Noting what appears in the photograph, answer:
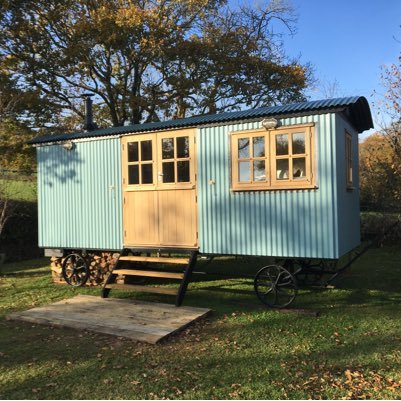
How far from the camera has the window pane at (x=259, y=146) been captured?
7448 mm

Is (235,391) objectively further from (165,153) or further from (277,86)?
(277,86)

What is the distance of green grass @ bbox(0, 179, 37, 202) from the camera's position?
40.7ft

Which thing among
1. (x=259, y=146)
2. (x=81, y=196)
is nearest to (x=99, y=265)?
(x=81, y=196)

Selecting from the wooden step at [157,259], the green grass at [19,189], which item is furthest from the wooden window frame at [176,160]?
the green grass at [19,189]

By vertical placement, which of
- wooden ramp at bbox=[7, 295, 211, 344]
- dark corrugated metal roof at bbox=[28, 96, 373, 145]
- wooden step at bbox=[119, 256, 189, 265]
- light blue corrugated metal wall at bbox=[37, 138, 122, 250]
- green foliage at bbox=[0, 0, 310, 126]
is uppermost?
green foliage at bbox=[0, 0, 310, 126]

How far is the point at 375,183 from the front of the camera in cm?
1255

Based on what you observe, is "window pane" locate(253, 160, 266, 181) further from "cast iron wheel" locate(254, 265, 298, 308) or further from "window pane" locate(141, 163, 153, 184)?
"window pane" locate(141, 163, 153, 184)

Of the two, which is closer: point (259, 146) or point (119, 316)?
point (119, 316)

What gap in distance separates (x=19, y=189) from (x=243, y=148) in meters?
10.3

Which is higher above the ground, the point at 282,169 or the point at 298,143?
the point at 298,143

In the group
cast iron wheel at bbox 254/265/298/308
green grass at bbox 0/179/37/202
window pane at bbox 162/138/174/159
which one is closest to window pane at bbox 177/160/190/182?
window pane at bbox 162/138/174/159

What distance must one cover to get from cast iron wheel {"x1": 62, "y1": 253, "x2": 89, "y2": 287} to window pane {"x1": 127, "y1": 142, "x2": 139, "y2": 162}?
98.4 inches

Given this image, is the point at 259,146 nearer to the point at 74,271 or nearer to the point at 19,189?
the point at 74,271

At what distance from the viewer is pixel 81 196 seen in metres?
9.37
